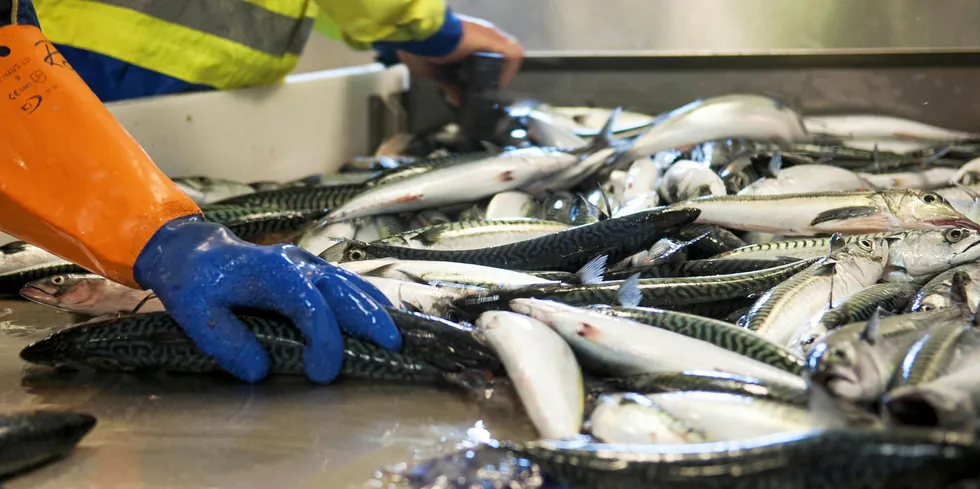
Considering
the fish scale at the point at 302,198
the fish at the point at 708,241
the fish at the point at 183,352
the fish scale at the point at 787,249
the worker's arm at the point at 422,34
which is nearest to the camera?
the fish at the point at 183,352

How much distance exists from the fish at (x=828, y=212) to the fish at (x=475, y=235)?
1.63ft

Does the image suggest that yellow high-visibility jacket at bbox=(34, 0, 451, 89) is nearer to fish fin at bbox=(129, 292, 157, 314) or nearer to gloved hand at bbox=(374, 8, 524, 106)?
gloved hand at bbox=(374, 8, 524, 106)

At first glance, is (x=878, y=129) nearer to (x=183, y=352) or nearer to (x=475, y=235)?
(x=475, y=235)

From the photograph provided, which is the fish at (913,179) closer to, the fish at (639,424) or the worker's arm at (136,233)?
the fish at (639,424)

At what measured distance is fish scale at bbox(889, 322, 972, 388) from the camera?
1.52m

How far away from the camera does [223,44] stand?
129 inches

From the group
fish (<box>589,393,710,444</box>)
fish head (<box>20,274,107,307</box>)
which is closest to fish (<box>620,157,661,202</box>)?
fish (<box>589,393,710,444</box>)

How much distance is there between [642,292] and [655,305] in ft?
0.17

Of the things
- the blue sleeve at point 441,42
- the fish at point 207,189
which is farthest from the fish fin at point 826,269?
the blue sleeve at point 441,42

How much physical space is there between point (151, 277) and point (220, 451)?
21.5 inches

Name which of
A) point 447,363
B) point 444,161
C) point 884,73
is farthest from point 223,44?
point 884,73

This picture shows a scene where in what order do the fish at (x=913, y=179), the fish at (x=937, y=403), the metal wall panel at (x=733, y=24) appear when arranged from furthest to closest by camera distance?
the metal wall panel at (x=733, y=24), the fish at (x=913, y=179), the fish at (x=937, y=403)

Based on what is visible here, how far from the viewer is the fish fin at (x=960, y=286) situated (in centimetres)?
193

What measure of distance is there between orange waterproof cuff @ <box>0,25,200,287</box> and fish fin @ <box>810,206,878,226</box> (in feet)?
6.94
